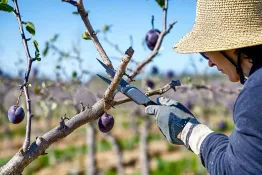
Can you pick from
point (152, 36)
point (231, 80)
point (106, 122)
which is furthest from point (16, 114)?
point (231, 80)

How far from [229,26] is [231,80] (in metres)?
0.19

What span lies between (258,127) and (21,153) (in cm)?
84

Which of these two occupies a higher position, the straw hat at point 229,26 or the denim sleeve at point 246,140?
the straw hat at point 229,26

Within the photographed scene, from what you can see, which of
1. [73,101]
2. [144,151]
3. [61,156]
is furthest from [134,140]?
[73,101]

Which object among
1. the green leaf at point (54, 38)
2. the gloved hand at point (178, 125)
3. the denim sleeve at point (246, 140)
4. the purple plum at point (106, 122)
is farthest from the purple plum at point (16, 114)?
the green leaf at point (54, 38)

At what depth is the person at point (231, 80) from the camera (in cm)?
136

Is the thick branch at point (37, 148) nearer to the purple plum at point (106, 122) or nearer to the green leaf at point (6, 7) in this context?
the purple plum at point (106, 122)

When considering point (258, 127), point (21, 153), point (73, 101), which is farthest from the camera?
point (73, 101)

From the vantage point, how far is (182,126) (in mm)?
1753

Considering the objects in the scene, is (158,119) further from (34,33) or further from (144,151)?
(144,151)

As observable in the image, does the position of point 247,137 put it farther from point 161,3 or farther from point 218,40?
point 161,3

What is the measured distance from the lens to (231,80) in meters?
1.58

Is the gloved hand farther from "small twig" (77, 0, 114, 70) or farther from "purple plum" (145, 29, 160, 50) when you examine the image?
"purple plum" (145, 29, 160, 50)

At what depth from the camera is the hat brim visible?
58.3 inches
